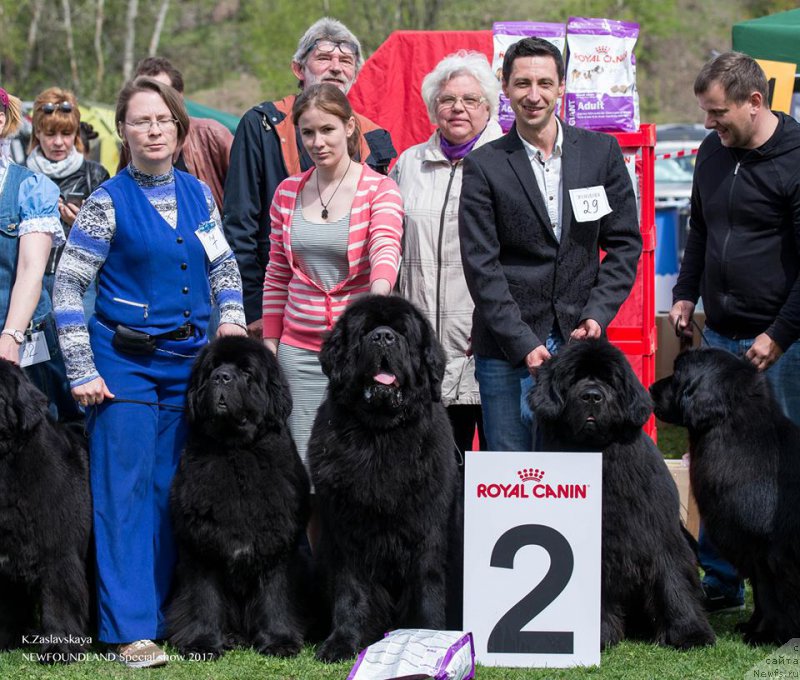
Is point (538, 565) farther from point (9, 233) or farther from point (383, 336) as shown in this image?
point (9, 233)

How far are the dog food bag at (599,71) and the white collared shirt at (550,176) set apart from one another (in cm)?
188

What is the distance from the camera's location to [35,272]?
3.94 m

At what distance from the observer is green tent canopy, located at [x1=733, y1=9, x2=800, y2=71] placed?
24.5 feet

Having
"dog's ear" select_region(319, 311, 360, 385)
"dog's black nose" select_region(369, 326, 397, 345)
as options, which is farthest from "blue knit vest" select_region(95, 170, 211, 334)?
"dog's black nose" select_region(369, 326, 397, 345)

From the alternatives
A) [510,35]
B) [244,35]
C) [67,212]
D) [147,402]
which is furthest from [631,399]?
[244,35]

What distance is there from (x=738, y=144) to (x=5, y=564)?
3387mm

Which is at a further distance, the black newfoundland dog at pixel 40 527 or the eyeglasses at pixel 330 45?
the eyeglasses at pixel 330 45

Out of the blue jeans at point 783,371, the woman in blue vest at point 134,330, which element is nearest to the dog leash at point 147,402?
the woman in blue vest at point 134,330

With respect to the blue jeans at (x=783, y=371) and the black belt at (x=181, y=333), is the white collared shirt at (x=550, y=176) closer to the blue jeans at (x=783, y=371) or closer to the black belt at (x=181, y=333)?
the blue jeans at (x=783, y=371)

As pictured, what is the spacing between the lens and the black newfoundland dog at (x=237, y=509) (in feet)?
13.0

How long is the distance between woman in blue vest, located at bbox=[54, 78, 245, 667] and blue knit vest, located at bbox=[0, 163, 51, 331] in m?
0.23

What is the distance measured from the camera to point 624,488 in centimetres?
386

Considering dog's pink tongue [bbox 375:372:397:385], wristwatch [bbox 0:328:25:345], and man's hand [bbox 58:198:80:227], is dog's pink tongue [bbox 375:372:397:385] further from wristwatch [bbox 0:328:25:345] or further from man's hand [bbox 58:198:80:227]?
man's hand [bbox 58:198:80:227]

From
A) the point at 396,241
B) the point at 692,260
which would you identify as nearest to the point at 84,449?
the point at 396,241
